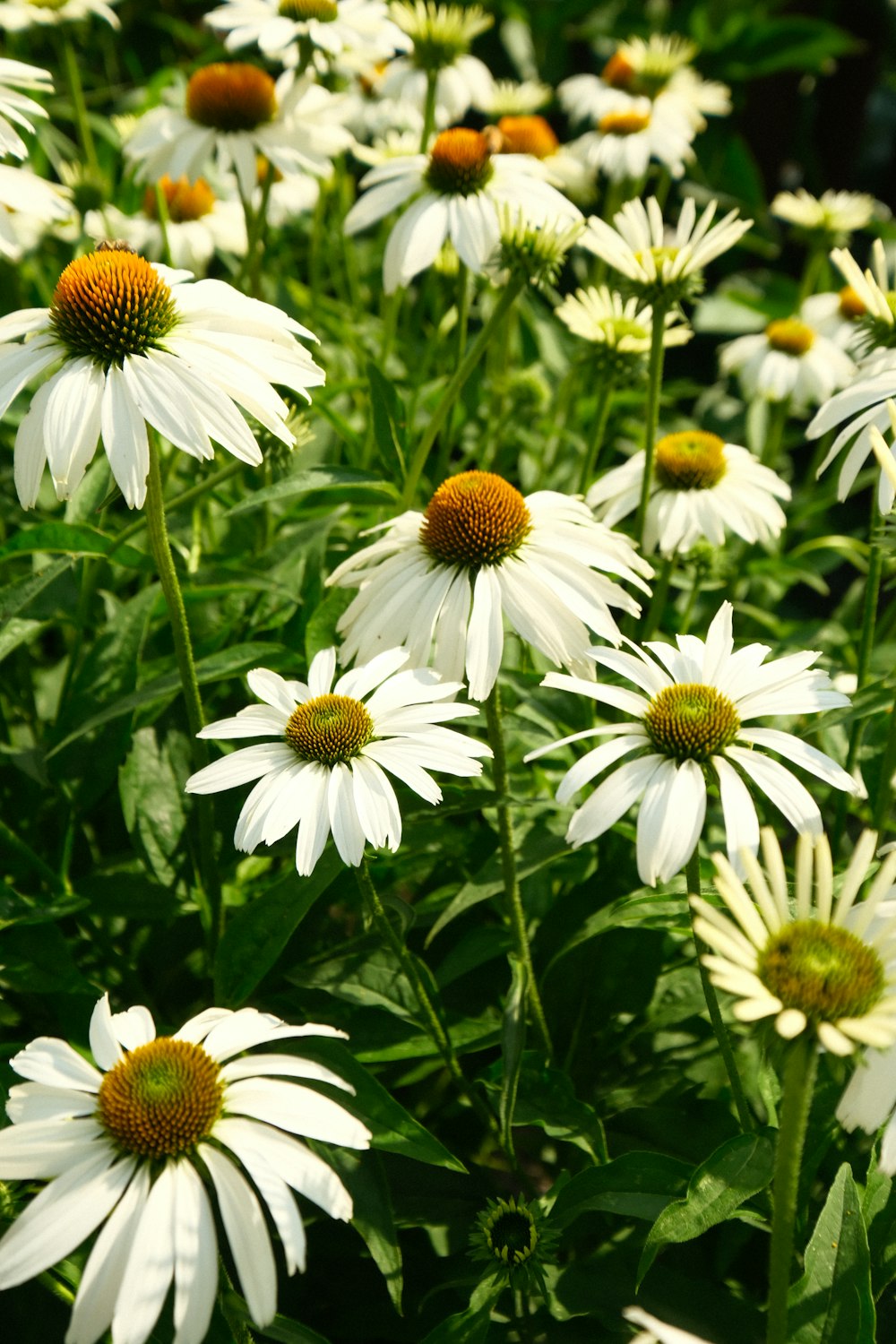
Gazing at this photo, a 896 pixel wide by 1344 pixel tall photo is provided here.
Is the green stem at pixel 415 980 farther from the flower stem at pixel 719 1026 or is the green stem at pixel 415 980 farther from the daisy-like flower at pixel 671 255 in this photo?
the daisy-like flower at pixel 671 255

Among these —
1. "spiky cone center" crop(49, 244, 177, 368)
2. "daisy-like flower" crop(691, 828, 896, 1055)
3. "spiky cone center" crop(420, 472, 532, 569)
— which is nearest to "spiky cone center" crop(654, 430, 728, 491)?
"spiky cone center" crop(420, 472, 532, 569)

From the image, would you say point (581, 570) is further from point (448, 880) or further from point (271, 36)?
point (271, 36)

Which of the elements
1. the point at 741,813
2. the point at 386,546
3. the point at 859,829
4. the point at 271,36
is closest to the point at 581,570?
the point at 386,546

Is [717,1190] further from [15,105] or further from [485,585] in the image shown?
[15,105]

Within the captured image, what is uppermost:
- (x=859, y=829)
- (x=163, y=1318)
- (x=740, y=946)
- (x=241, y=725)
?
(x=740, y=946)

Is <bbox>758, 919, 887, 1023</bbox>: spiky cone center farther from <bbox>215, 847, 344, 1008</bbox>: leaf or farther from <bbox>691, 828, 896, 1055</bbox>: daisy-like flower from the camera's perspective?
<bbox>215, 847, 344, 1008</bbox>: leaf

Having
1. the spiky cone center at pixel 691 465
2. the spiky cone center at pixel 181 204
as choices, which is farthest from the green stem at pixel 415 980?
the spiky cone center at pixel 181 204
